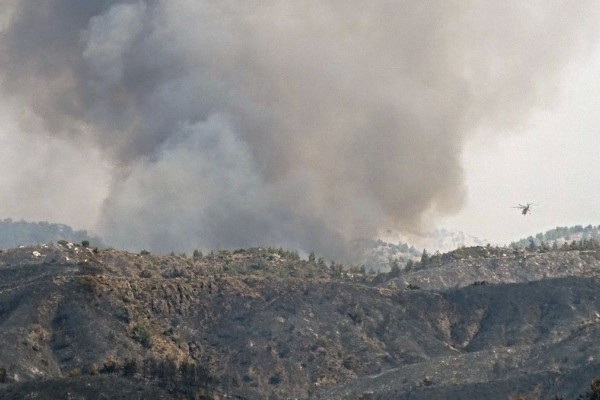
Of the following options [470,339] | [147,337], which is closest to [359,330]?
[470,339]

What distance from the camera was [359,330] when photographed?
155 meters

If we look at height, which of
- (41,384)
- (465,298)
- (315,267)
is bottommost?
(41,384)

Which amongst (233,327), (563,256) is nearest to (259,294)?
(233,327)

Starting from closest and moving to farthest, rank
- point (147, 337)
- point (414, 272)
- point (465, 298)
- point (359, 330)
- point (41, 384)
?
point (41, 384) < point (147, 337) < point (359, 330) < point (465, 298) < point (414, 272)

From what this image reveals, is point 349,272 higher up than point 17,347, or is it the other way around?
point 349,272

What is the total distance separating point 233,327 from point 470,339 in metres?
23.7

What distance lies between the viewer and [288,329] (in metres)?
152

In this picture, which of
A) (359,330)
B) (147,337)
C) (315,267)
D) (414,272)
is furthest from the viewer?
(315,267)

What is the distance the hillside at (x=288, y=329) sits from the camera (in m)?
128

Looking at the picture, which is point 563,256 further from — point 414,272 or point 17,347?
point 17,347

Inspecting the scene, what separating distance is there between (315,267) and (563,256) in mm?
31117

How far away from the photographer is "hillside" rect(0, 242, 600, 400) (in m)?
128

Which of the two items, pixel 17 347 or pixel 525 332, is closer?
pixel 17 347

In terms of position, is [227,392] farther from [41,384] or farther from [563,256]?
[563,256]
